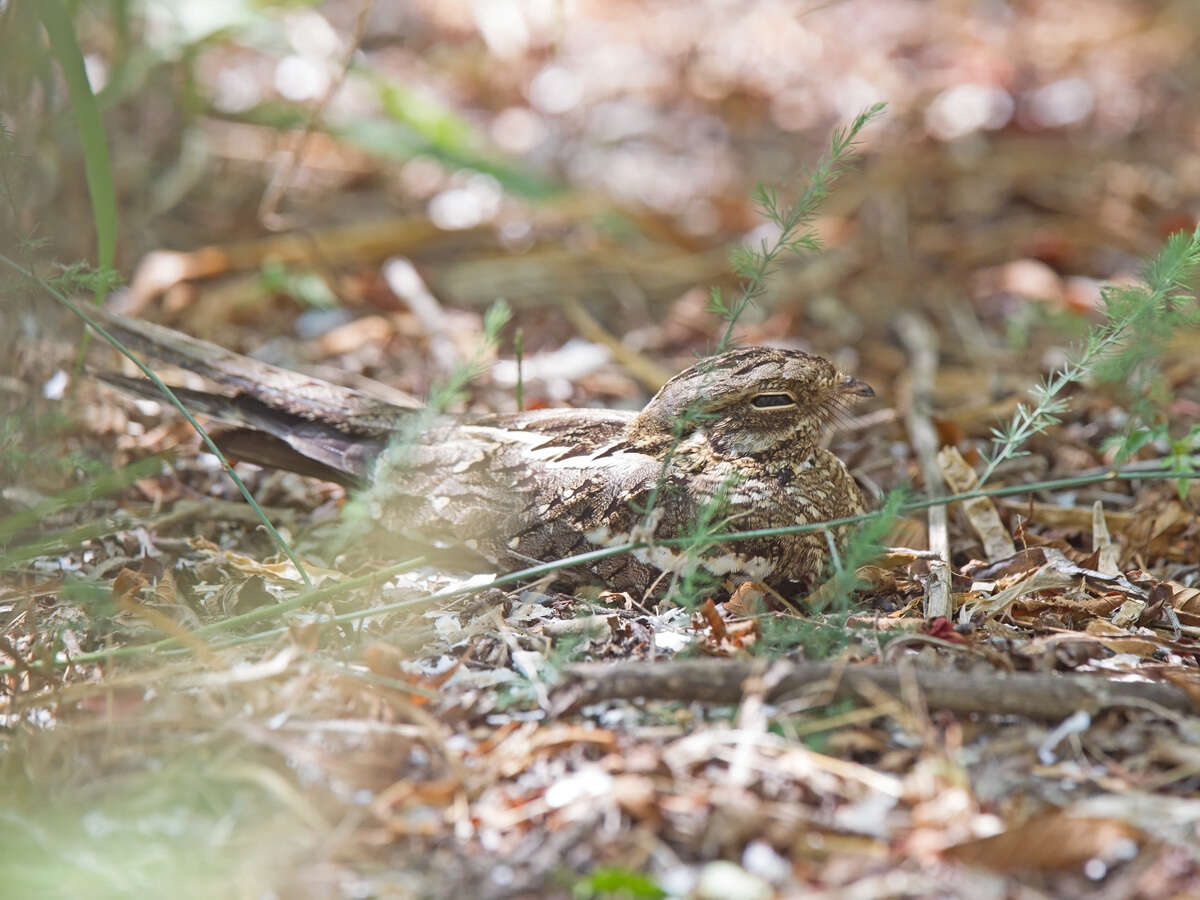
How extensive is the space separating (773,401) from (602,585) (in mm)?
623

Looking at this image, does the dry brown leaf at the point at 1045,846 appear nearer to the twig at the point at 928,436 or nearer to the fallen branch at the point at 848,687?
the fallen branch at the point at 848,687

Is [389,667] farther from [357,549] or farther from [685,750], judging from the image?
[357,549]

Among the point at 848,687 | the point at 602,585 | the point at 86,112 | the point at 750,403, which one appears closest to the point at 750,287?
the point at 750,403

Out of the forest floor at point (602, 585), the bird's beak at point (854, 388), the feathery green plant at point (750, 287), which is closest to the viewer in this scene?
the forest floor at point (602, 585)

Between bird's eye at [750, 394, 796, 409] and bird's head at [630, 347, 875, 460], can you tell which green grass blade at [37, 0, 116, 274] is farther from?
bird's eye at [750, 394, 796, 409]

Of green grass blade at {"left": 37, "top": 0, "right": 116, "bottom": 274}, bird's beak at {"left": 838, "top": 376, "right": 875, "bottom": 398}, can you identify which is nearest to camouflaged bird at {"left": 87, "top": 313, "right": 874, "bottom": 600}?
bird's beak at {"left": 838, "top": 376, "right": 875, "bottom": 398}

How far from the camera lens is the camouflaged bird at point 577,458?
277 cm

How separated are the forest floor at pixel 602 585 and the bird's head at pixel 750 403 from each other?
0.28 metres

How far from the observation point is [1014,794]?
1.93 m

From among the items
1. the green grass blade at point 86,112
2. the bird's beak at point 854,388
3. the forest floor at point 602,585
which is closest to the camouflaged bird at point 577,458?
the bird's beak at point 854,388

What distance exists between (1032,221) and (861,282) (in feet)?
3.36

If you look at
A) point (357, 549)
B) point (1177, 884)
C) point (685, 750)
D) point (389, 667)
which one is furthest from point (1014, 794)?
point (357, 549)

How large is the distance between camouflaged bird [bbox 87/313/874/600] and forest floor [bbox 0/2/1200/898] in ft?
0.46

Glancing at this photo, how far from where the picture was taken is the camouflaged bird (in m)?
2.77
